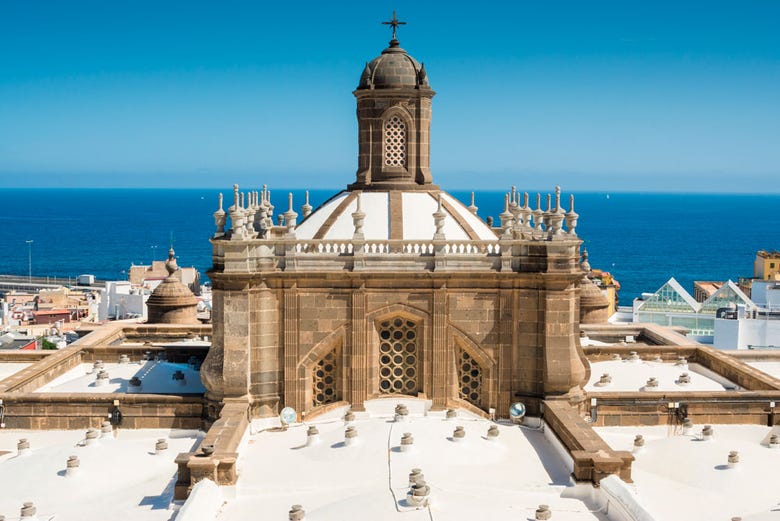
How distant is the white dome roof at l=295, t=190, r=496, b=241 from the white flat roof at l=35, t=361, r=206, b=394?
6399mm

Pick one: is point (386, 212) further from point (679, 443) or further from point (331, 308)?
point (679, 443)

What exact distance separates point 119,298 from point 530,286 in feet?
211

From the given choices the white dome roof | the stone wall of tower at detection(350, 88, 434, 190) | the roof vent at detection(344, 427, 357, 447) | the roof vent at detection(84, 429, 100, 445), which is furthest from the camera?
the stone wall of tower at detection(350, 88, 434, 190)

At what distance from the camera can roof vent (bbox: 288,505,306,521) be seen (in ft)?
68.9

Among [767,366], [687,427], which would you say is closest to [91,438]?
[687,427]

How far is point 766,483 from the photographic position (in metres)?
24.2

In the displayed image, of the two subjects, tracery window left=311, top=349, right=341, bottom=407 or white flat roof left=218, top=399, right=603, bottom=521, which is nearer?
white flat roof left=218, top=399, right=603, bottom=521

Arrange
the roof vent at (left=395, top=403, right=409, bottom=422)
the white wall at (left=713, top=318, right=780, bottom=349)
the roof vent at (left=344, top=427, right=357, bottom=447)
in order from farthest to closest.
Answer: the white wall at (left=713, top=318, right=780, bottom=349) → the roof vent at (left=395, top=403, right=409, bottom=422) → the roof vent at (left=344, top=427, right=357, bottom=447)

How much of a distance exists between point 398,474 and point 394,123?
13368 millimetres

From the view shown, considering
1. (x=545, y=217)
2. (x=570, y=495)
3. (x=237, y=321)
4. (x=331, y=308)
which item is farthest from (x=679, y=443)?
(x=237, y=321)

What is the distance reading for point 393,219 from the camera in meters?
30.7

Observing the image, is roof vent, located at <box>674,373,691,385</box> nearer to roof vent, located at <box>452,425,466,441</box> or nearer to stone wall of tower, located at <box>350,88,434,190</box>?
roof vent, located at <box>452,425,466,441</box>

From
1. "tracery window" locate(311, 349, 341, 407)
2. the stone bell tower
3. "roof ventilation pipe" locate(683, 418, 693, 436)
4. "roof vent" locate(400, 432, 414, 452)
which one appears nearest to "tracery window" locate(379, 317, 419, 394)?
"tracery window" locate(311, 349, 341, 407)

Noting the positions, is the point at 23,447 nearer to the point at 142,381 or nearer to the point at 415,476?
the point at 142,381
